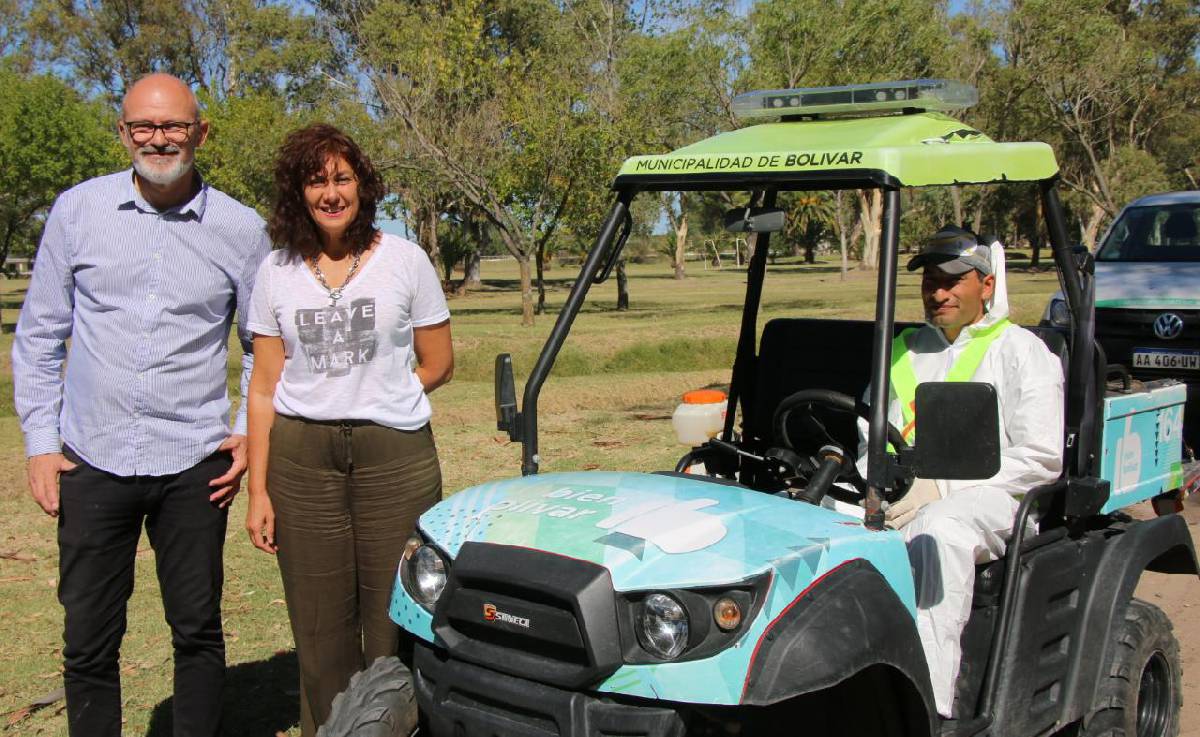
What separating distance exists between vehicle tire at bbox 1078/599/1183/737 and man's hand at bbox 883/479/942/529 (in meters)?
0.71

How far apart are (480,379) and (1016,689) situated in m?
14.1

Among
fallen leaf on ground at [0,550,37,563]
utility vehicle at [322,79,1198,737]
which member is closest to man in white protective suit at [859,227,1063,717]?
utility vehicle at [322,79,1198,737]

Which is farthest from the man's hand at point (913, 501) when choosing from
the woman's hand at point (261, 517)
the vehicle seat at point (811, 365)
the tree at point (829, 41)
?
the tree at point (829, 41)

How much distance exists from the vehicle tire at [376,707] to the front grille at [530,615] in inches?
10.7

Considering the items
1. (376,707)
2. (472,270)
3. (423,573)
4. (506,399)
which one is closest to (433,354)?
(506,399)

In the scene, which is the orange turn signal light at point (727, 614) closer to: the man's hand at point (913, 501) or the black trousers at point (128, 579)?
the man's hand at point (913, 501)

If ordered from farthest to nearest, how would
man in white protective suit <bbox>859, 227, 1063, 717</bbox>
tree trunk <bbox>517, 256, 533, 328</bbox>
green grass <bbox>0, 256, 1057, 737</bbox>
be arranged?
1. tree trunk <bbox>517, 256, 533, 328</bbox>
2. green grass <bbox>0, 256, 1057, 737</bbox>
3. man in white protective suit <bbox>859, 227, 1063, 717</bbox>

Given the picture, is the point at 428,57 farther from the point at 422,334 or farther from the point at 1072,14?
the point at 422,334

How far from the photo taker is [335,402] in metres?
3.72

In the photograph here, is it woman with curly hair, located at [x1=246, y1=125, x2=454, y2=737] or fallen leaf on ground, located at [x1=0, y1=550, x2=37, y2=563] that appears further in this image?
fallen leaf on ground, located at [x1=0, y1=550, x2=37, y2=563]

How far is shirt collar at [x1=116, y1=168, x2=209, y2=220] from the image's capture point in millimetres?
3752

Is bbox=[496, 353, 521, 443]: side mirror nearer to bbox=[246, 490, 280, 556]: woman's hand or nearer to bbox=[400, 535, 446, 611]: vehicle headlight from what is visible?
bbox=[400, 535, 446, 611]: vehicle headlight

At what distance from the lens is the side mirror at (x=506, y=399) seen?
3588mm

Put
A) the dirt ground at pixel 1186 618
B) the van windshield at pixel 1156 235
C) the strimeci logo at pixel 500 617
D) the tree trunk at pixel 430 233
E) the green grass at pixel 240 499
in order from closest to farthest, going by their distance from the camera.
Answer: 1. the strimeci logo at pixel 500 617
2. the dirt ground at pixel 1186 618
3. the green grass at pixel 240 499
4. the van windshield at pixel 1156 235
5. the tree trunk at pixel 430 233
